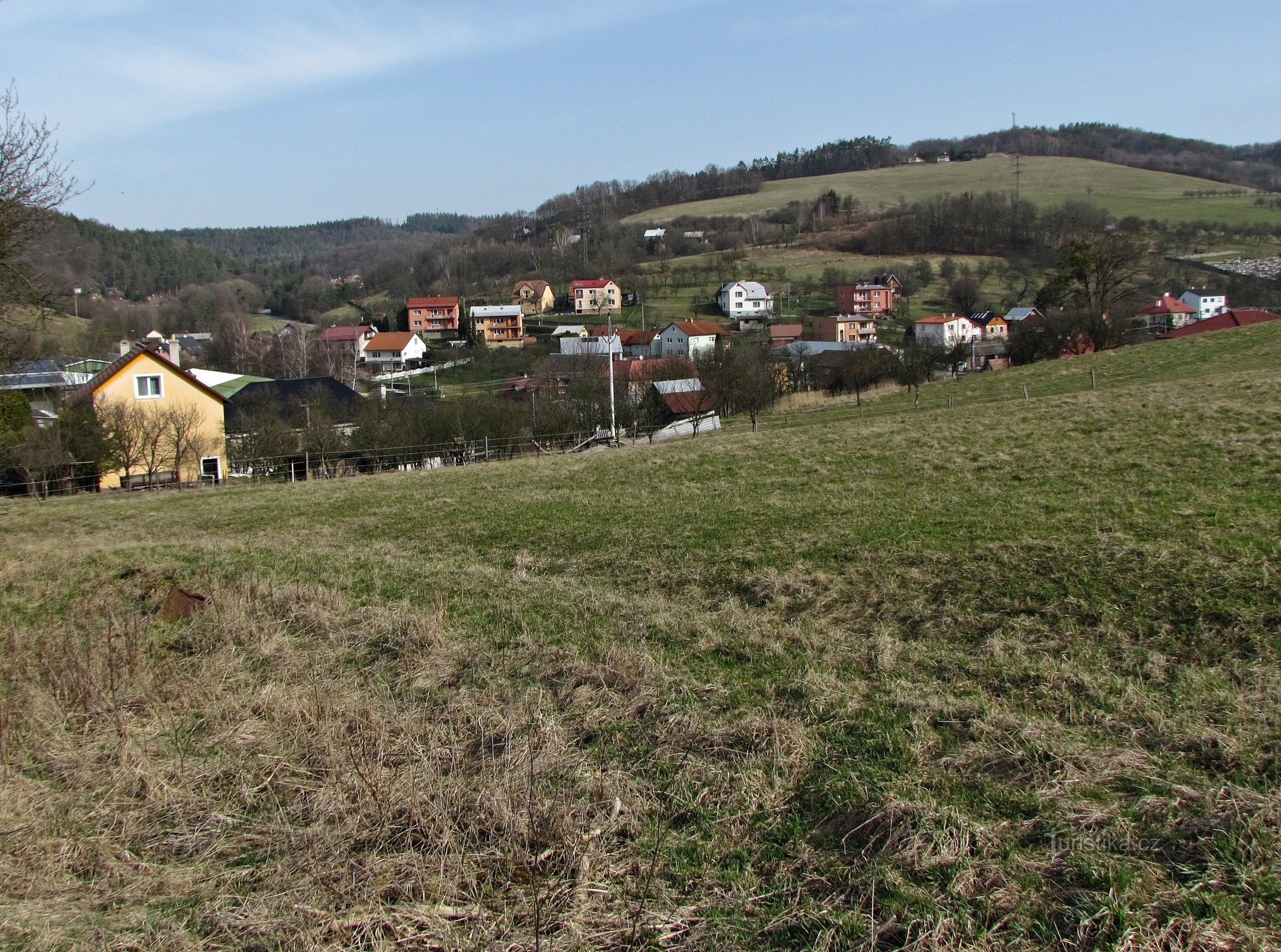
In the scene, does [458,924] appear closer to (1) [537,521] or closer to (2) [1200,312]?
(1) [537,521]

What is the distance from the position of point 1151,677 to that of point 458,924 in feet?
15.8

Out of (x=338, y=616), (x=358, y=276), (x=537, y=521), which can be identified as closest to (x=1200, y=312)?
(x=537, y=521)

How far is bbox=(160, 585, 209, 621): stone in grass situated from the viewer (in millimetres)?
9172

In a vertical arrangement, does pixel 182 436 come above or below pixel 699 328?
below

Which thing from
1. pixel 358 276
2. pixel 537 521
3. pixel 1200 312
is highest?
pixel 358 276

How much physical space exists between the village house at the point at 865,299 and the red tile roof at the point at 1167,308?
24109mm

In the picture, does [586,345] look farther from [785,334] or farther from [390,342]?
[390,342]

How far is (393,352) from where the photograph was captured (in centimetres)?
8725

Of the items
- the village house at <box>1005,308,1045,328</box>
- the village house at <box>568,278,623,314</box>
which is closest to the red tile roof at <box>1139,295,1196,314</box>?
the village house at <box>1005,308,1045,328</box>

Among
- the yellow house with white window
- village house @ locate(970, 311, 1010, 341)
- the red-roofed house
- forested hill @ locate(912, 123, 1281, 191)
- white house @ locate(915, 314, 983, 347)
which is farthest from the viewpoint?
forested hill @ locate(912, 123, 1281, 191)

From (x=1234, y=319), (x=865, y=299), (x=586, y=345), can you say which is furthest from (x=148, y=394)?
(x=865, y=299)

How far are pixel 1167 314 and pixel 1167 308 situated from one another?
1496mm

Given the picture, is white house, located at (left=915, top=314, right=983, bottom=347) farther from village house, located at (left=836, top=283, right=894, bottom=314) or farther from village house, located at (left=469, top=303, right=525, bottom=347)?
village house, located at (left=469, top=303, right=525, bottom=347)

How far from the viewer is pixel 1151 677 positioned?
5.84m
